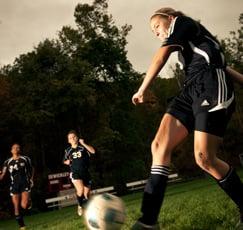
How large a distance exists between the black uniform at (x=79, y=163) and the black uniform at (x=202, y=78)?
1040 centimetres

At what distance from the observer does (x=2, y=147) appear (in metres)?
34.8

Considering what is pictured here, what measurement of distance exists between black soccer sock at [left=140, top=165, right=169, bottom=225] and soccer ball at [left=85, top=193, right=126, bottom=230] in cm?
26

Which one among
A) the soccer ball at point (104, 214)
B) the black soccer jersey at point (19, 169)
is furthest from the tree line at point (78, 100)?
the soccer ball at point (104, 214)

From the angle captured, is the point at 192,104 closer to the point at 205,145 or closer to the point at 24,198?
the point at 205,145

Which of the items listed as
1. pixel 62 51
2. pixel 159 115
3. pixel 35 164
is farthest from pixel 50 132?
pixel 159 115

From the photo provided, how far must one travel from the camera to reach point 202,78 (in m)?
4.63

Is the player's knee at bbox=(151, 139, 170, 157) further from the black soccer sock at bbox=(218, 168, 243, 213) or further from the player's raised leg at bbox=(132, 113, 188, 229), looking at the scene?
the black soccer sock at bbox=(218, 168, 243, 213)

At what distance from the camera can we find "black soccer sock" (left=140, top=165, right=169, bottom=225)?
14.8 ft

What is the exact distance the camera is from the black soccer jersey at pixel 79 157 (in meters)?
15.1

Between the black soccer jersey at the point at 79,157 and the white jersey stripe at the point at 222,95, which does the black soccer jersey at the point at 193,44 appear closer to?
the white jersey stripe at the point at 222,95

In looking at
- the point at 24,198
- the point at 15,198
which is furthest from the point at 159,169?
the point at 15,198

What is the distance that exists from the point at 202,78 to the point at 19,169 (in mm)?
11093

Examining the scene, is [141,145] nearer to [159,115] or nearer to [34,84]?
[34,84]

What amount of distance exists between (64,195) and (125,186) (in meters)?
8.52
